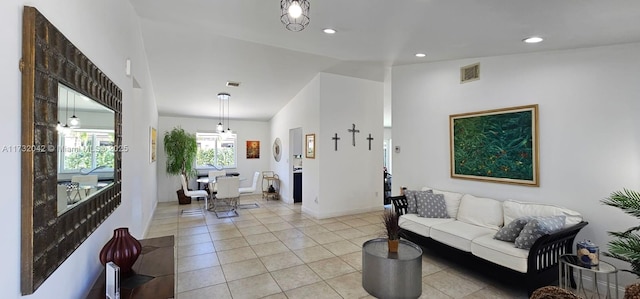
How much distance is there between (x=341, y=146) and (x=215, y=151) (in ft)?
14.5

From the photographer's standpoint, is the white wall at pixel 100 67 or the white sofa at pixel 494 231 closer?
the white wall at pixel 100 67

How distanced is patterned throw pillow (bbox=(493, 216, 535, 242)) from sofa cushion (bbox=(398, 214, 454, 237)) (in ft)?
2.54

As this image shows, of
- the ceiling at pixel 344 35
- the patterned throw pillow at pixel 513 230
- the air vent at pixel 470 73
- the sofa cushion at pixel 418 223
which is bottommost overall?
the sofa cushion at pixel 418 223

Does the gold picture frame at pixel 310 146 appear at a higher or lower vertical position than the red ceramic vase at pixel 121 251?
higher

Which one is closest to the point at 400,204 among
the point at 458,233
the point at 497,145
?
the point at 458,233

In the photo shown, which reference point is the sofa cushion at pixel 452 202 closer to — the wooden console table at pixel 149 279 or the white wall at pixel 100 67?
the wooden console table at pixel 149 279

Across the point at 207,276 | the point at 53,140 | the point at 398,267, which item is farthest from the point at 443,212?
the point at 53,140

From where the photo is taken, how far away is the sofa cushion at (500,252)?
2.63m

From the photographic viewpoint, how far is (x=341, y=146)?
587cm

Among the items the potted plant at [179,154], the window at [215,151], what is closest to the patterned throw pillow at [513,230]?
the potted plant at [179,154]

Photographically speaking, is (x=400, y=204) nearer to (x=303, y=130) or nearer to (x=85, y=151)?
(x=303, y=130)

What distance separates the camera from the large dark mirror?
130cm

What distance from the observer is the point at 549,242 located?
2.60 m

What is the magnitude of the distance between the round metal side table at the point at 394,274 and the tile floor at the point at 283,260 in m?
0.18
